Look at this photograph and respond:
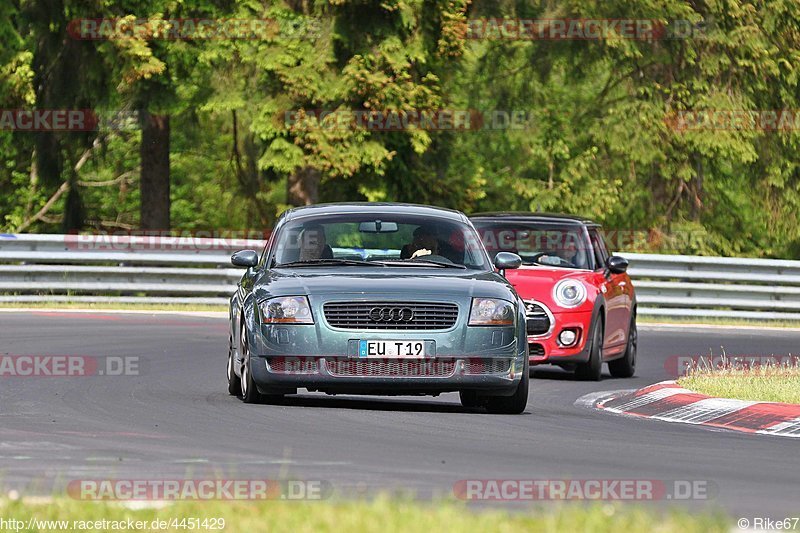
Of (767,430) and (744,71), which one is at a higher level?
(744,71)

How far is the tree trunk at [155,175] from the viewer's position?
1468 inches

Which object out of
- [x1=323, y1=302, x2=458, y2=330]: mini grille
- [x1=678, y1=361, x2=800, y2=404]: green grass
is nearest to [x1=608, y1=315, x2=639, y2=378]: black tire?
[x1=678, y1=361, x2=800, y2=404]: green grass

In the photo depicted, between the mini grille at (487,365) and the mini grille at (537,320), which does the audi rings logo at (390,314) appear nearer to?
the mini grille at (487,365)

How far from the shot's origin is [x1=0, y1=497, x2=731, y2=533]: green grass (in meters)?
6.69

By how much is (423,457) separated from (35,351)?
939 cm

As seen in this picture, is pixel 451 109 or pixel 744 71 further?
pixel 744 71

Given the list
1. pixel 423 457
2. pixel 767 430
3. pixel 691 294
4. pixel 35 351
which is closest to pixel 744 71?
pixel 691 294

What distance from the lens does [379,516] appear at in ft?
22.6

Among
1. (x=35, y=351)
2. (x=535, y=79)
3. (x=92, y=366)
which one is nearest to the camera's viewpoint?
(x=92, y=366)

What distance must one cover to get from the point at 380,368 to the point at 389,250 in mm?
1855

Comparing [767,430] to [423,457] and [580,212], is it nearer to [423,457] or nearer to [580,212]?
[423,457]

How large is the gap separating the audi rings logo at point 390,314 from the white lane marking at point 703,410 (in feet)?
8.03

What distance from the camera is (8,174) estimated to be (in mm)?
45125

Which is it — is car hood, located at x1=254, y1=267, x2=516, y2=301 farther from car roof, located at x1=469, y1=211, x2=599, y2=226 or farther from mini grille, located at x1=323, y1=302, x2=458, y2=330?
car roof, located at x1=469, y1=211, x2=599, y2=226
